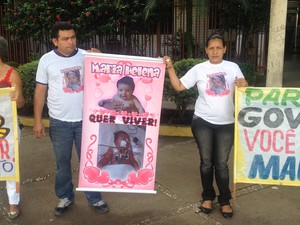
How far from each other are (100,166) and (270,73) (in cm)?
317

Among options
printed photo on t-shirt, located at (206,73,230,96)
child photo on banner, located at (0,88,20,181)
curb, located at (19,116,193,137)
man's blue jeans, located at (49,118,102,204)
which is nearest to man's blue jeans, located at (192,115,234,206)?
printed photo on t-shirt, located at (206,73,230,96)

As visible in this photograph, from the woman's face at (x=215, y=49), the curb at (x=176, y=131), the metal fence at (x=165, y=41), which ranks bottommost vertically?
the curb at (x=176, y=131)

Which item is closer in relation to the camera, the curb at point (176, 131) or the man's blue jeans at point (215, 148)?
the man's blue jeans at point (215, 148)

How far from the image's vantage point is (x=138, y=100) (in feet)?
11.4

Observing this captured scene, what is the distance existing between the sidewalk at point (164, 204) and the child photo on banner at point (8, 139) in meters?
0.47

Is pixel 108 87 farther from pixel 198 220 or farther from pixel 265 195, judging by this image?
pixel 265 195

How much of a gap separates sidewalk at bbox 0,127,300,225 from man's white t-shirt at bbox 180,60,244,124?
919 millimetres

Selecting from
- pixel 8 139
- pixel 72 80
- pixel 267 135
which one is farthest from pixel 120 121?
pixel 267 135

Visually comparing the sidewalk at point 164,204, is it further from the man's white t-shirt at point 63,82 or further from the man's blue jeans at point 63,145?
the man's white t-shirt at point 63,82

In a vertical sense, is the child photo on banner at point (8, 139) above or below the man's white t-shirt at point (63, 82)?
below

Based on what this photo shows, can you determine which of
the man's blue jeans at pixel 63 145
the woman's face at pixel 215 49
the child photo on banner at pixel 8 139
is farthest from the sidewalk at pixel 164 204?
the woman's face at pixel 215 49

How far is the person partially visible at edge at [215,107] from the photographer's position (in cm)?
346

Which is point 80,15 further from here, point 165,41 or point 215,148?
point 215,148

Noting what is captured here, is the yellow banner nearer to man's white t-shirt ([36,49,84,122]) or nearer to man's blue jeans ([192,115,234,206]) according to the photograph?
man's blue jeans ([192,115,234,206])
